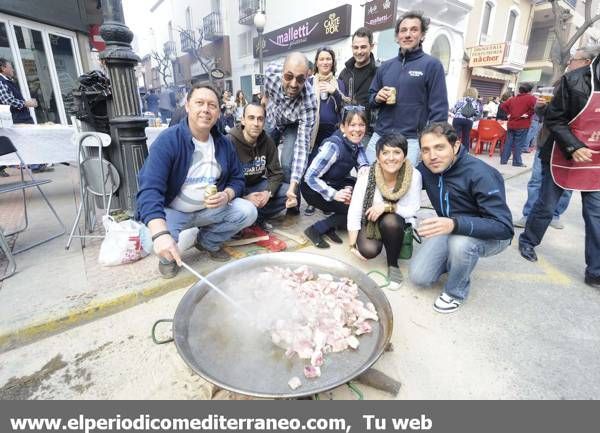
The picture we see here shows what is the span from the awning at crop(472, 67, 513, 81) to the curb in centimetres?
1696

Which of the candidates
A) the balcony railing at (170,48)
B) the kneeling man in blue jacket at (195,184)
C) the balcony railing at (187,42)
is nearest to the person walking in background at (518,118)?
the kneeling man in blue jacket at (195,184)

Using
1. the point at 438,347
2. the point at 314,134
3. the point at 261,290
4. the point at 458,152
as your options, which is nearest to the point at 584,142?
the point at 458,152

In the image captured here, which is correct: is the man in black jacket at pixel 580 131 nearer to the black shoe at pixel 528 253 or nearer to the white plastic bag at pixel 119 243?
the black shoe at pixel 528 253

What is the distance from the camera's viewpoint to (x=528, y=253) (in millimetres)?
3219

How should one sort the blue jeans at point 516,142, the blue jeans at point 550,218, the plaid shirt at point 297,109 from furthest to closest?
the blue jeans at point 516,142 < the plaid shirt at point 297,109 < the blue jeans at point 550,218

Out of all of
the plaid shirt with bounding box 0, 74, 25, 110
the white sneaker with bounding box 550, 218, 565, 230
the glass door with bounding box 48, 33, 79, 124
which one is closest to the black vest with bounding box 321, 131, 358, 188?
the white sneaker with bounding box 550, 218, 565, 230

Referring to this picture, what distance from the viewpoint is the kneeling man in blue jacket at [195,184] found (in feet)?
7.01

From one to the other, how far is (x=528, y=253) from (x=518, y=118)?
19.0ft

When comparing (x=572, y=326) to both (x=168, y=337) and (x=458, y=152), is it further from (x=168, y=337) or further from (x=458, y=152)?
(x=168, y=337)

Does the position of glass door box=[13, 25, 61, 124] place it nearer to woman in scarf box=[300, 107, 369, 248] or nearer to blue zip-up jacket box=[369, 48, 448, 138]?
woman in scarf box=[300, 107, 369, 248]

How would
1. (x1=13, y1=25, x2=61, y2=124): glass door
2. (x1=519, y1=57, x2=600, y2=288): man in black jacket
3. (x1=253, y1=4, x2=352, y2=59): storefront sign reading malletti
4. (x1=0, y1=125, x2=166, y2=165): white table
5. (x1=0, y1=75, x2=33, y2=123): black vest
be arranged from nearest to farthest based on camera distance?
(x1=519, y1=57, x2=600, y2=288): man in black jacket
(x1=0, y1=125, x2=166, y2=165): white table
(x1=0, y1=75, x2=33, y2=123): black vest
(x1=13, y1=25, x2=61, y2=124): glass door
(x1=253, y1=4, x2=352, y2=59): storefront sign reading malletti

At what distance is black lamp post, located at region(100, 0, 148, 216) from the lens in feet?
9.78

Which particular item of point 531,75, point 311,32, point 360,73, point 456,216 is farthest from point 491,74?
point 456,216

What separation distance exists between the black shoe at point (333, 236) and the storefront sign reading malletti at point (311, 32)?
10708 mm
